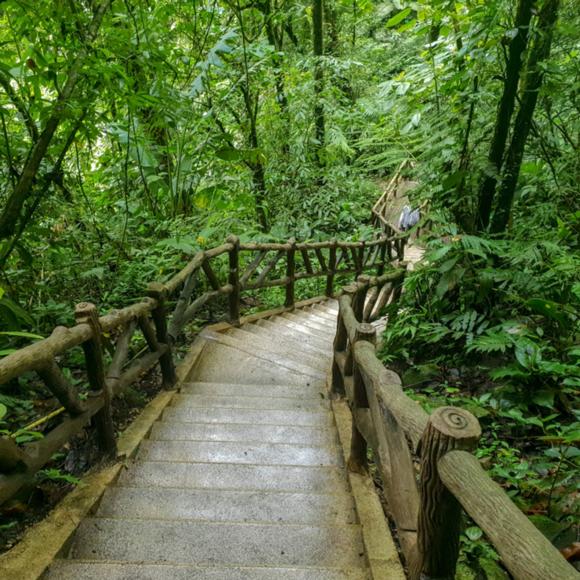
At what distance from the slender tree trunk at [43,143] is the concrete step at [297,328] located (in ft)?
12.9

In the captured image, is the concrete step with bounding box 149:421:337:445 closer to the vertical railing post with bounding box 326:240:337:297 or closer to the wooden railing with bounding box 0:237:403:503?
the wooden railing with bounding box 0:237:403:503

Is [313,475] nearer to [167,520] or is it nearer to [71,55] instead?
[167,520]

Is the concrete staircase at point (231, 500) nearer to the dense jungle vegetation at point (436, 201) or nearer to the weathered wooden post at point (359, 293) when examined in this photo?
the dense jungle vegetation at point (436, 201)

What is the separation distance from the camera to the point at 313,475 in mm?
2861

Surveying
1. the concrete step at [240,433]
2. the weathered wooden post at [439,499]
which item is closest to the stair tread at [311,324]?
the concrete step at [240,433]

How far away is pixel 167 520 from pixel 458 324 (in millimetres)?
3077

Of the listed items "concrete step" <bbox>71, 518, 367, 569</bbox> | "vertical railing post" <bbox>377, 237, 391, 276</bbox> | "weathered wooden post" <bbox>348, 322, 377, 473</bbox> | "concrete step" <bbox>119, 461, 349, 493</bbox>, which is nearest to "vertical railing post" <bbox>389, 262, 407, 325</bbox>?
"weathered wooden post" <bbox>348, 322, 377, 473</bbox>

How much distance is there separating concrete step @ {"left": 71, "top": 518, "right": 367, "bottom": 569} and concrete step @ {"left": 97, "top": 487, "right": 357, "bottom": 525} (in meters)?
0.13

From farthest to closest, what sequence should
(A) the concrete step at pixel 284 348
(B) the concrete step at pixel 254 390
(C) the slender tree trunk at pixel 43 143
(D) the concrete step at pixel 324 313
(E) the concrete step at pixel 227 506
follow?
(D) the concrete step at pixel 324 313
(A) the concrete step at pixel 284 348
(B) the concrete step at pixel 254 390
(C) the slender tree trunk at pixel 43 143
(E) the concrete step at pixel 227 506

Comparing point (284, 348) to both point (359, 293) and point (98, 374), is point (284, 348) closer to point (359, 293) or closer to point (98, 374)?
point (359, 293)

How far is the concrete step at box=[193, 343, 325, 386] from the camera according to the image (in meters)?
4.95

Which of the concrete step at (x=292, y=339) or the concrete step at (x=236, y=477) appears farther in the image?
the concrete step at (x=292, y=339)

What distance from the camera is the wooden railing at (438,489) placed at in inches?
43.0

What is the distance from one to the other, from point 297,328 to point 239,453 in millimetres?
4031
